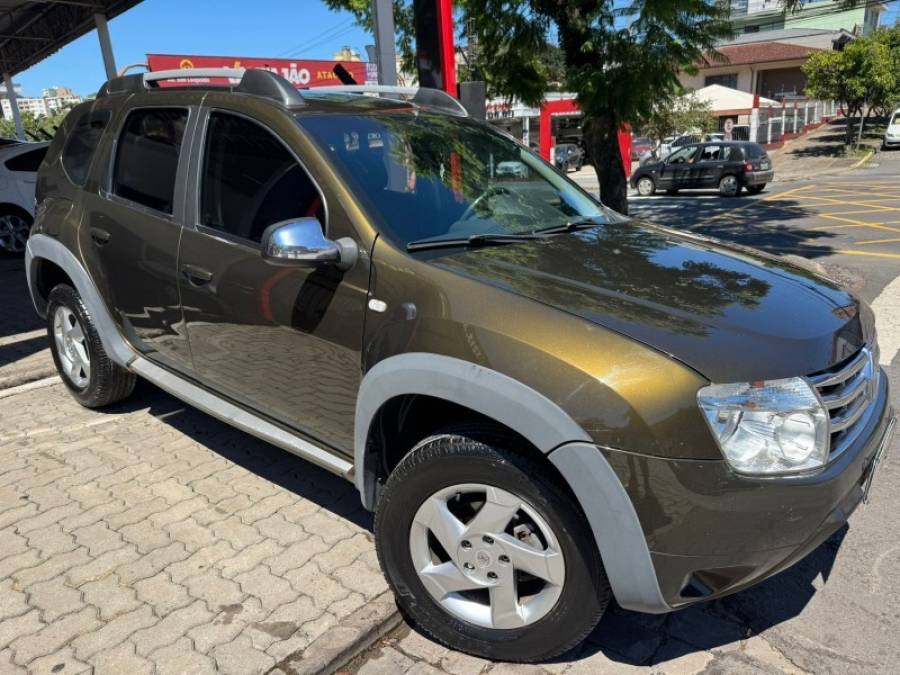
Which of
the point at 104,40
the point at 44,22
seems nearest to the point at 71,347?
the point at 104,40

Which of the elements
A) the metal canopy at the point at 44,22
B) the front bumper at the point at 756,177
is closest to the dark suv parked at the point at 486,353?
the metal canopy at the point at 44,22

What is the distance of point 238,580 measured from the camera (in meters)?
2.81

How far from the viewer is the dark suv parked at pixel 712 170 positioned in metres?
19.5

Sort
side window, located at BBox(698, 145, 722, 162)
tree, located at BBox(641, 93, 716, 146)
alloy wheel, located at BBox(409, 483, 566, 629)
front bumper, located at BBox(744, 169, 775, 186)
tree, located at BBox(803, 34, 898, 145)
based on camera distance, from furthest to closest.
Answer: tree, located at BBox(641, 93, 716, 146) < tree, located at BBox(803, 34, 898, 145) < side window, located at BBox(698, 145, 722, 162) < front bumper, located at BBox(744, 169, 775, 186) < alloy wheel, located at BBox(409, 483, 566, 629)

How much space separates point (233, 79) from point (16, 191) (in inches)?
325

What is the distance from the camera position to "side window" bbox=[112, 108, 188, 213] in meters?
3.34

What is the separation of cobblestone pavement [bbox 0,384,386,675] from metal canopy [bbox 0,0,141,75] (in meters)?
14.2

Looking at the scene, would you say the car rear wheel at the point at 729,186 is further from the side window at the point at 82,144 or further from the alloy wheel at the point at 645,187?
the side window at the point at 82,144

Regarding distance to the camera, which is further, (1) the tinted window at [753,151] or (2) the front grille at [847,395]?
(1) the tinted window at [753,151]

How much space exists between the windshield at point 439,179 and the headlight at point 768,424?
1.20 metres

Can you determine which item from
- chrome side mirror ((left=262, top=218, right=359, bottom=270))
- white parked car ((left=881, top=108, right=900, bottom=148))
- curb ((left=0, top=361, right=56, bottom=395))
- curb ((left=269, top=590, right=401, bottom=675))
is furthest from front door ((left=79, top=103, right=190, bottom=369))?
white parked car ((left=881, top=108, right=900, bottom=148))

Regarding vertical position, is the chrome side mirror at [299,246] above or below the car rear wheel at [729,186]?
above

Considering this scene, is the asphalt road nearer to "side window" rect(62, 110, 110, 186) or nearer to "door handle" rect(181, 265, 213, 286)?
"door handle" rect(181, 265, 213, 286)

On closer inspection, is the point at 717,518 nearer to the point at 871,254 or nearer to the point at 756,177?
the point at 871,254
